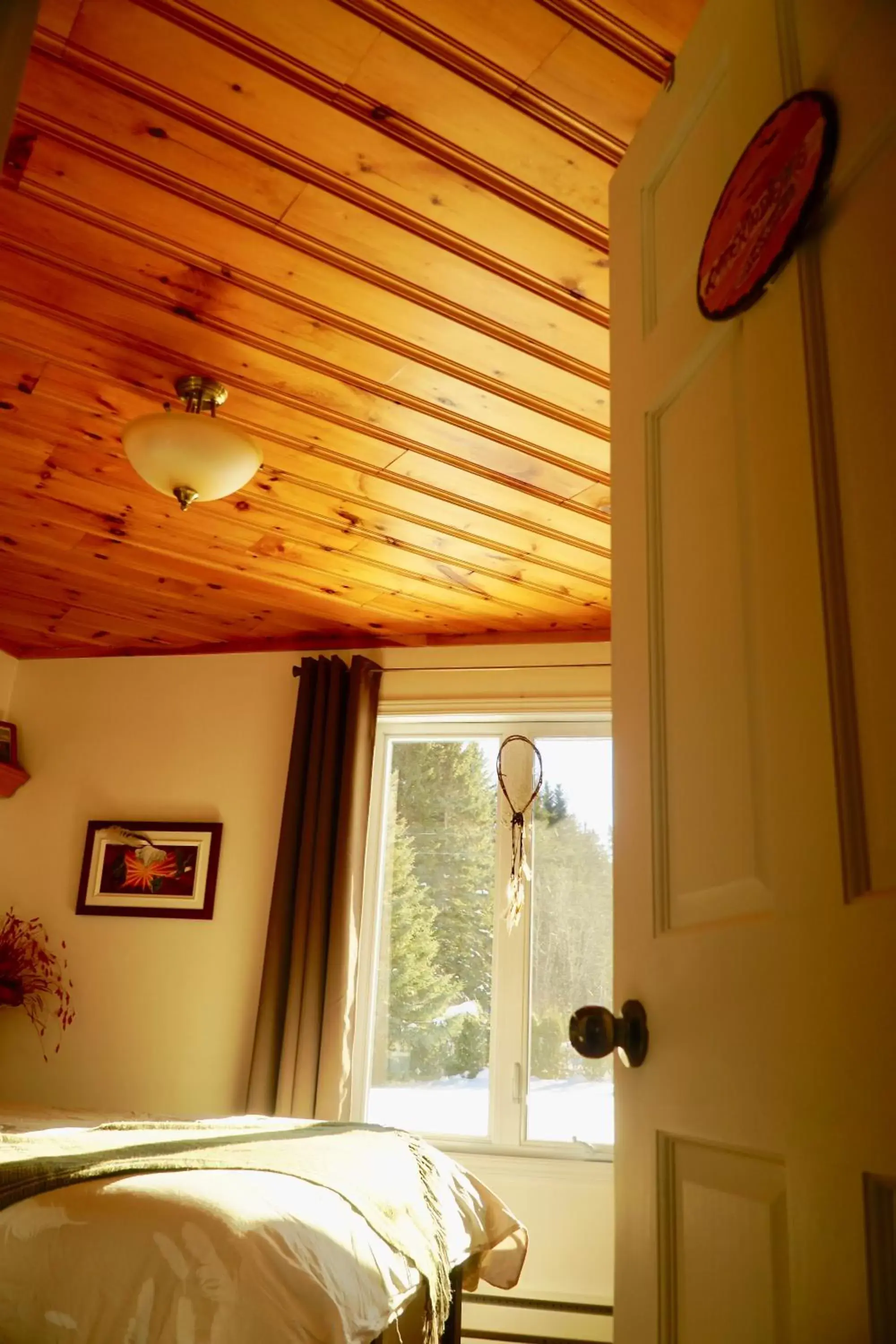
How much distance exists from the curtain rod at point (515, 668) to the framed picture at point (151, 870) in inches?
31.6

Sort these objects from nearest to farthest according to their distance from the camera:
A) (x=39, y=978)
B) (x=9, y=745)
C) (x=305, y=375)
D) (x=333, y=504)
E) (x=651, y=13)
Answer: (x=651, y=13) → (x=305, y=375) → (x=333, y=504) → (x=39, y=978) → (x=9, y=745)

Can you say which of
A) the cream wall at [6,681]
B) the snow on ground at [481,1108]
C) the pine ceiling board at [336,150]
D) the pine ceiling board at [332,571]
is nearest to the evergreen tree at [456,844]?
the snow on ground at [481,1108]

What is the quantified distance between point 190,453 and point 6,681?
2.56 meters

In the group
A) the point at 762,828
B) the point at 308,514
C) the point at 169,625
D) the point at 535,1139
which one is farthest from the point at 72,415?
the point at 535,1139

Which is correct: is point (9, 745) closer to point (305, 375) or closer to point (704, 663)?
point (305, 375)

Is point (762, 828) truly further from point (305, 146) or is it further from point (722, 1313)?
point (305, 146)

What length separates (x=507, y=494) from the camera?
318 centimetres

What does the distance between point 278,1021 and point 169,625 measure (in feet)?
5.39

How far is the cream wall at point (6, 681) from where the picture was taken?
461cm

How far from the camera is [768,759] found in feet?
2.92

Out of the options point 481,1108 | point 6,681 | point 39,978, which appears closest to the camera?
point 481,1108

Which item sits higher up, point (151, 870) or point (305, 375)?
point (305, 375)

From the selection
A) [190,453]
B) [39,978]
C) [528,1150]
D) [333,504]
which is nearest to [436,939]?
[528,1150]

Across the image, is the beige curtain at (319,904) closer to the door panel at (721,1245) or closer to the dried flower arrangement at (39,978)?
the dried flower arrangement at (39,978)
